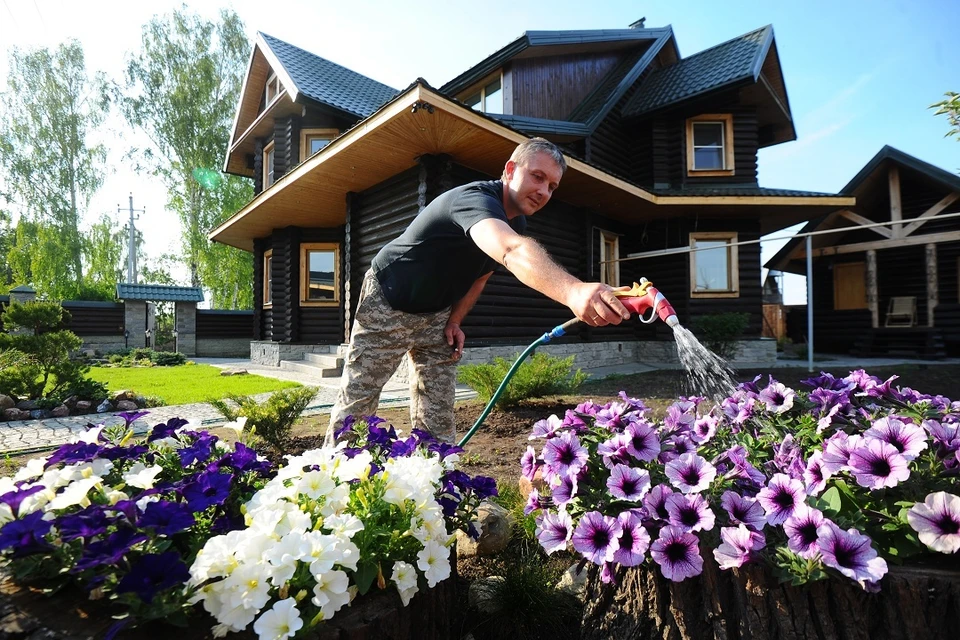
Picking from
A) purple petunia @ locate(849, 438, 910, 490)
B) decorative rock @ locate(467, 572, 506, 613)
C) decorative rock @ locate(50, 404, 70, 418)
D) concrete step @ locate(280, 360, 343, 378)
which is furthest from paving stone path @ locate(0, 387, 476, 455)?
purple petunia @ locate(849, 438, 910, 490)

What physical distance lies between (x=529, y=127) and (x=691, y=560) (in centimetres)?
988

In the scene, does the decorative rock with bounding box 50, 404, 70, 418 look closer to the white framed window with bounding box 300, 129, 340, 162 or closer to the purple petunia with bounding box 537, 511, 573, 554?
the purple petunia with bounding box 537, 511, 573, 554

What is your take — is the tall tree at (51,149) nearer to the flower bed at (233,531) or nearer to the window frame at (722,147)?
the window frame at (722,147)

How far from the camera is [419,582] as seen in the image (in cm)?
114

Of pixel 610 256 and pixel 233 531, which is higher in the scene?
pixel 610 256

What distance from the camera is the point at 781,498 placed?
1.07 metres

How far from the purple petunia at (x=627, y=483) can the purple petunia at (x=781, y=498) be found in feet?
0.82

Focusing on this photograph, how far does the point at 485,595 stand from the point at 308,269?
10.9 metres

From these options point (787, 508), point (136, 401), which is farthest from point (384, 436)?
point (136, 401)

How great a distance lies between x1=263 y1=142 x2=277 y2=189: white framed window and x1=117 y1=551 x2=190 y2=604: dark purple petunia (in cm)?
1308

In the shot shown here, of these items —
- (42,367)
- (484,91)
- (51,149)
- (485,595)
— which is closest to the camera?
(485,595)

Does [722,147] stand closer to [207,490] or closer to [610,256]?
[610,256]

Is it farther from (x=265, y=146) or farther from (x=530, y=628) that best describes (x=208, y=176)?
(x=530, y=628)

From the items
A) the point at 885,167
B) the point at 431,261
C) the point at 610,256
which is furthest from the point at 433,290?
the point at 885,167
